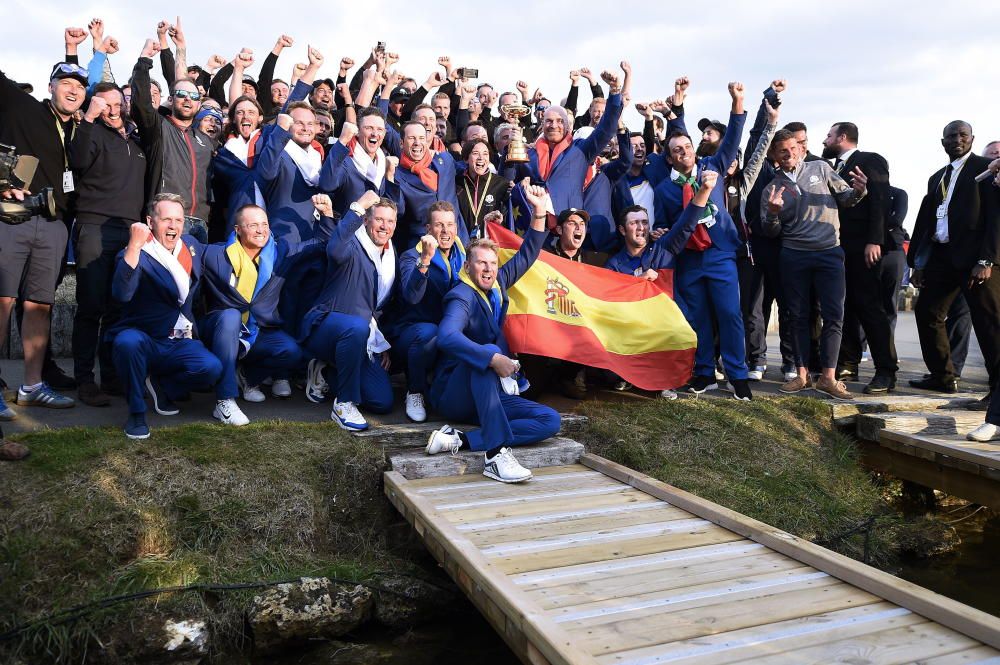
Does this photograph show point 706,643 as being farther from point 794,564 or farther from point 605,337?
point 605,337

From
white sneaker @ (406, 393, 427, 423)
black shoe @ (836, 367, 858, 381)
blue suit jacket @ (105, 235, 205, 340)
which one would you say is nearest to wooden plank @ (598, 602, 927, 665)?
white sneaker @ (406, 393, 427, 423)

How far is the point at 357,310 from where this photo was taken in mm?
5965

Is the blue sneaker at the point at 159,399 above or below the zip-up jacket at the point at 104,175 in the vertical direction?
below

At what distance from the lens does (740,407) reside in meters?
6.91

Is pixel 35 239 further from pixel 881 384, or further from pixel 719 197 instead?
pixel 881 384

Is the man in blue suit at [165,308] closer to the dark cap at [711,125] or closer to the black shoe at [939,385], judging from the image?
the dark cap at [711,125]

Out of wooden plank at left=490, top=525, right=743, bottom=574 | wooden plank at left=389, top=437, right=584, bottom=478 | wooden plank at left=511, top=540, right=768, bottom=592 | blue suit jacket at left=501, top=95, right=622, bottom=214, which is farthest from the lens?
blue suit jacket at left=501, top=95, right=622, bottom=214

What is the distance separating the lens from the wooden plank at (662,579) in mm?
3482

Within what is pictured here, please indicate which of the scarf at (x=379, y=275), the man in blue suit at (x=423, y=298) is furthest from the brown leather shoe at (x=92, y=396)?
the man in blue suit at (x=423, y=298)

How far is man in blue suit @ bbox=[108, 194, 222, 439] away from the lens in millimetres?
5348

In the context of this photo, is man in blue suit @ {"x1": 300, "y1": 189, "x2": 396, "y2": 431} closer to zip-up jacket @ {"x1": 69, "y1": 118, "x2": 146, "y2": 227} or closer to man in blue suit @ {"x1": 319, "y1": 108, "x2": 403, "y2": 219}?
man in blue suit @ {"x1": 319, "y1": 108, "x2": 403, "y2": 219}

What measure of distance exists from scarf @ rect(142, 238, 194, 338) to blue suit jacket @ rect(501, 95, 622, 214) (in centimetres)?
314

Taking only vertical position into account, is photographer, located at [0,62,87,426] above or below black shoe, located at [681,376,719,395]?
above

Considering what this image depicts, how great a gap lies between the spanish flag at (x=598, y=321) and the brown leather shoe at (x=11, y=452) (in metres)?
3.36
